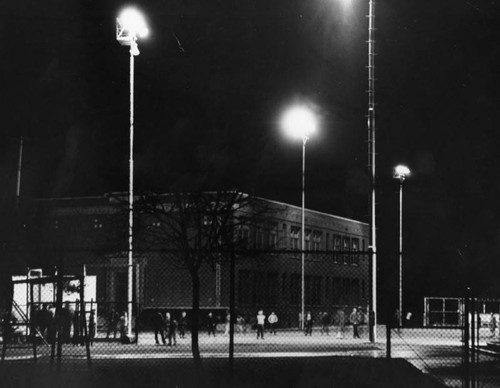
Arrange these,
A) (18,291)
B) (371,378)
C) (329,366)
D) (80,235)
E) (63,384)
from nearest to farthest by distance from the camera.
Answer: (63,384)
(371,378)
(329,366)
(18,291)
(80,235)

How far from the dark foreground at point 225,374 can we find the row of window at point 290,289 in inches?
1329

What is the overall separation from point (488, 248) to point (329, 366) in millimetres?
34948

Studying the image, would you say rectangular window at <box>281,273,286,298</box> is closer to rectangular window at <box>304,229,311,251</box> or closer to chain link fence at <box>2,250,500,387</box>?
chain link fence at <box>2,250,500,387</box>

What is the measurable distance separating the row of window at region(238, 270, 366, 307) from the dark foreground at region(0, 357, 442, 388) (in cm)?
3376

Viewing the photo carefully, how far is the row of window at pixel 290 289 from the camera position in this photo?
6044 centimetres

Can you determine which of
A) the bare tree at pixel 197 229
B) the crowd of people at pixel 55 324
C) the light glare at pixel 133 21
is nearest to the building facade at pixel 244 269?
the crowd of people at pixel 55 324

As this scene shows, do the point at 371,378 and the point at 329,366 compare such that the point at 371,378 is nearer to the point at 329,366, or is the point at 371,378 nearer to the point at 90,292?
the point at 329,366

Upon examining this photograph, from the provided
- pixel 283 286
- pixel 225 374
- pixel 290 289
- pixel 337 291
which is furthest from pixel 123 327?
pixel 337 291

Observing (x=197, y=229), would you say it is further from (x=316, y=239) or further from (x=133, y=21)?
(x=316, y=239)

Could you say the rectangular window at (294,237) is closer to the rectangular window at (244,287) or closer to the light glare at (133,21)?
the rectangular window at (244,287)

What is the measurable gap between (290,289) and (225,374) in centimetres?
4942

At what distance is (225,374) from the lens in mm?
18844

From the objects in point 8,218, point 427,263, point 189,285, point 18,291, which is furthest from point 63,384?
point 427,263

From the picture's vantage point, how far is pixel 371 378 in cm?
1791
